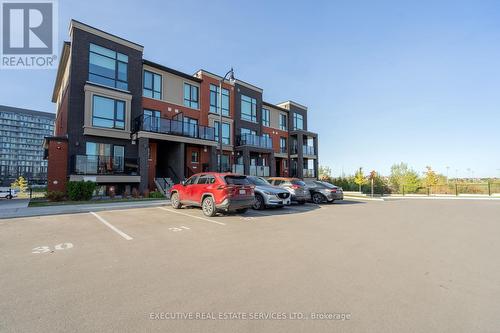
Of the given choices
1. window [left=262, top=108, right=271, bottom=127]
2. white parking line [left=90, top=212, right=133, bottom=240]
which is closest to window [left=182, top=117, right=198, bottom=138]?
white parking line [left=90, top=212, right=133, bottom=240]

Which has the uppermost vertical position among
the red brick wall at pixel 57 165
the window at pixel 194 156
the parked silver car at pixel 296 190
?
the window at pixel 194 156

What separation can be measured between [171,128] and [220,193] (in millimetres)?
11765

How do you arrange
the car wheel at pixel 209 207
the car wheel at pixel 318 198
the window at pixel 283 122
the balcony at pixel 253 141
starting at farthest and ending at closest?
the window at pixel 283 122 < the balcony at pixel 253 141 < the car wheel at pixel 318 198 < the car wheel at pixel 209 207

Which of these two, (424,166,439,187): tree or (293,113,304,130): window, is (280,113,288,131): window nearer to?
(293,113,304,130): window

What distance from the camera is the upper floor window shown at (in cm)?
1794

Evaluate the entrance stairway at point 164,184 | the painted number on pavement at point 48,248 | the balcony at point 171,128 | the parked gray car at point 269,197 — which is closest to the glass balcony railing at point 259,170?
the balcony at point 171,128

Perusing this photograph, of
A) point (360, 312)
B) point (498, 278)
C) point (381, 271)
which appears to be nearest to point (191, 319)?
point (360, 312)

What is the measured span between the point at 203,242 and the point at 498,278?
5.71 meters

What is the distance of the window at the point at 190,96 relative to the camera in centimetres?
2381

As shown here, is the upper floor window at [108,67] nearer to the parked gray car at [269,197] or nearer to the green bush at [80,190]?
the green bush at [80,190]

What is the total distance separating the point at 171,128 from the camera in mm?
19812

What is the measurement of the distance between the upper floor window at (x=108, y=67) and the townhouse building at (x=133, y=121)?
2.6 inches

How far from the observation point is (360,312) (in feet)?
10.1

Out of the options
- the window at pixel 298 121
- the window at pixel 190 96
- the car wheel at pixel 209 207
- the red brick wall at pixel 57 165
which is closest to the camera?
the car wheel at pixel 209 207
